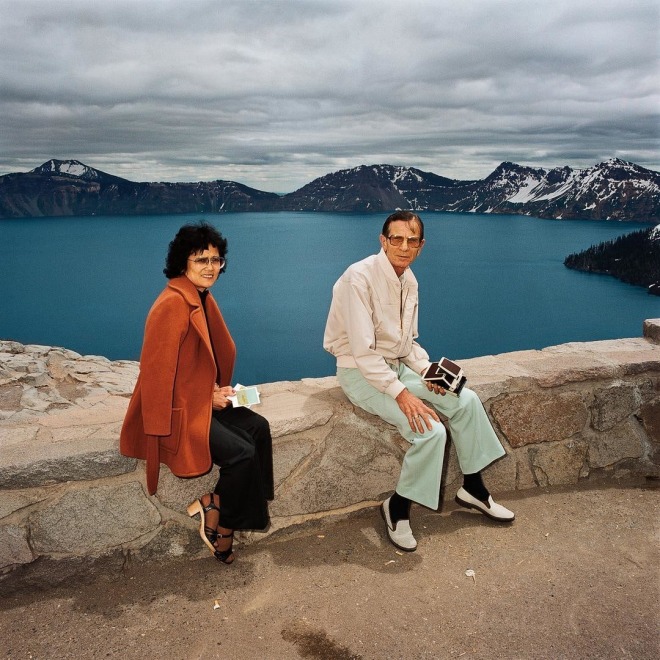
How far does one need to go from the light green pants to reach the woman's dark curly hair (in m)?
1.02

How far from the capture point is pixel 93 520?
2.70 metres

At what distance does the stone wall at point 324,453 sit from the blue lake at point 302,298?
1667 inches

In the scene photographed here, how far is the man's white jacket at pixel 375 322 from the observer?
311 centimetres

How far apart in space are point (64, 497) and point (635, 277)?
113055mm

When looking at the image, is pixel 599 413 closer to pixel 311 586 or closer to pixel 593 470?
pixel 593 470

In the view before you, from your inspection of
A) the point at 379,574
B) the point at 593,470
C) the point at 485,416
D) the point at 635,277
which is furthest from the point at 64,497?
the point at 635,277

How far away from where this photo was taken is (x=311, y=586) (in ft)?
8.98

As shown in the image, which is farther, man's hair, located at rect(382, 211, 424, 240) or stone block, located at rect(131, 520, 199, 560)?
man's hair, located at rect(382, 211, 424, 240)

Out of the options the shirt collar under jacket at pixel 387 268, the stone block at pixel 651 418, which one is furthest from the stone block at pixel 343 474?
the stone block at pixel 651 418

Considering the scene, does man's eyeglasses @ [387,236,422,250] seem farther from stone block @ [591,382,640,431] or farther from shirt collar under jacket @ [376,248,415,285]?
stone block @ [591,382,640,431]

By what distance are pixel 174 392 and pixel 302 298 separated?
95920 mm

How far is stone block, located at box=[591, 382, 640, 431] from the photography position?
367 centimetres

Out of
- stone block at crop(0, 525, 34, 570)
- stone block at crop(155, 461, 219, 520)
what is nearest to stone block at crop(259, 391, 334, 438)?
stone block at crop(155, 461, 219, 520)

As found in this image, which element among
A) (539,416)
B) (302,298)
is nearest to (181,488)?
(539,416)
